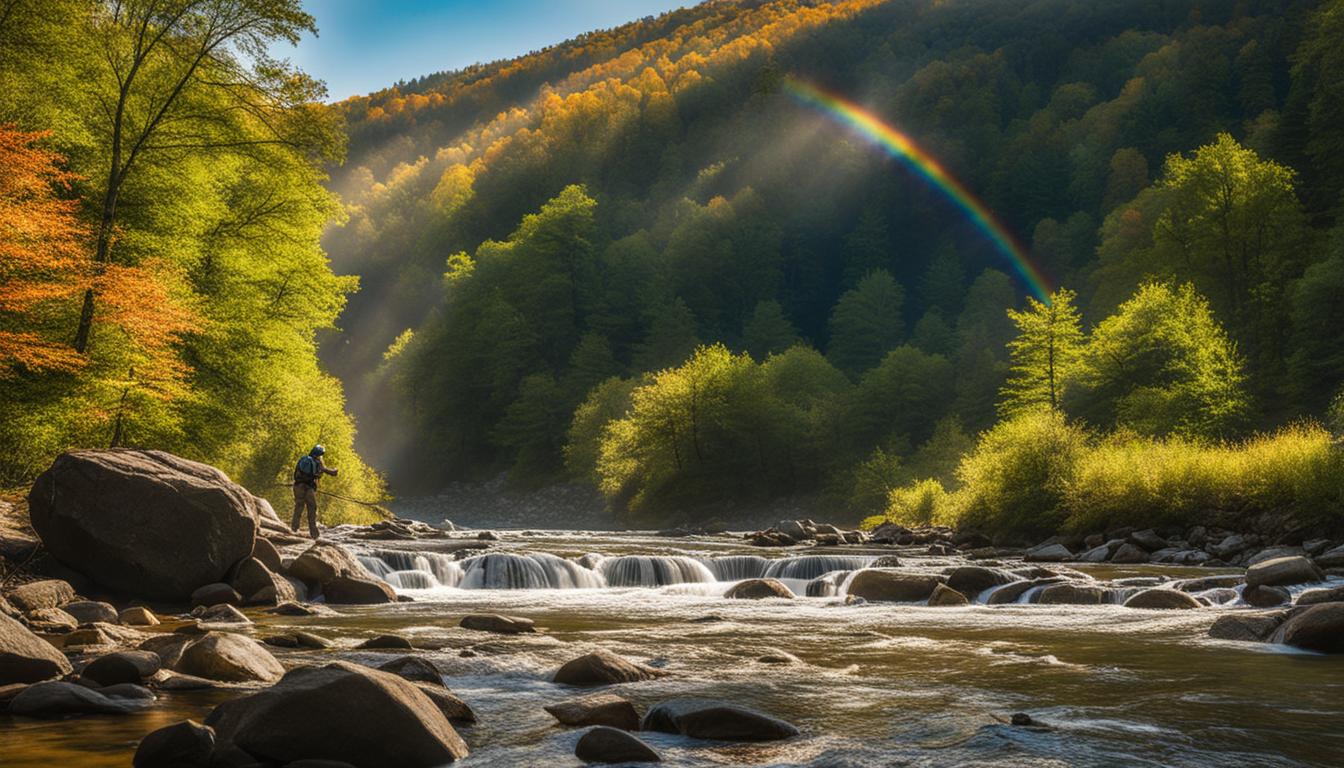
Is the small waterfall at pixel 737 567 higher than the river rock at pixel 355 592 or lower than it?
lower

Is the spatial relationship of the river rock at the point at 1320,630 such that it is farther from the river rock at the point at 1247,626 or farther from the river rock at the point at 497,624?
the river rock at the point at 497,624

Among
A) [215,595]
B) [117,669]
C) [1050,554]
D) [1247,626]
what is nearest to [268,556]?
[215,595]

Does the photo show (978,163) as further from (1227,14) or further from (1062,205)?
(1227,14)

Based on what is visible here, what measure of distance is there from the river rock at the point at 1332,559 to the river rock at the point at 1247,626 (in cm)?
904

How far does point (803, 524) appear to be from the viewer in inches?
1874

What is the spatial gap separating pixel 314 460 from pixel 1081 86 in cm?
12967

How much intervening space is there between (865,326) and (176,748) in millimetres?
98690

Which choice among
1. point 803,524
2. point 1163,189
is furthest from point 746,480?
point 1163,189

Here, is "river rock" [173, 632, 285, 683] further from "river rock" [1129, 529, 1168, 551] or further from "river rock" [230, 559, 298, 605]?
"river rock" [1129, 529, 1168, 551]

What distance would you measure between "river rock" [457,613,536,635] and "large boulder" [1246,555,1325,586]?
1270 cm

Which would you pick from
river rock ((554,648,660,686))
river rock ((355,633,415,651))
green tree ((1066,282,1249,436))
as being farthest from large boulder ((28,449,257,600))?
green tree ((1066,282,1249,436))

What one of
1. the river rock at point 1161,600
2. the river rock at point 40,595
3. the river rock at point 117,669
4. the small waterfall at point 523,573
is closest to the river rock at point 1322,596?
the river rock at point 1161,600

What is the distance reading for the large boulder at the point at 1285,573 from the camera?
18453 millimetres

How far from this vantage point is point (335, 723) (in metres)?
7.17
